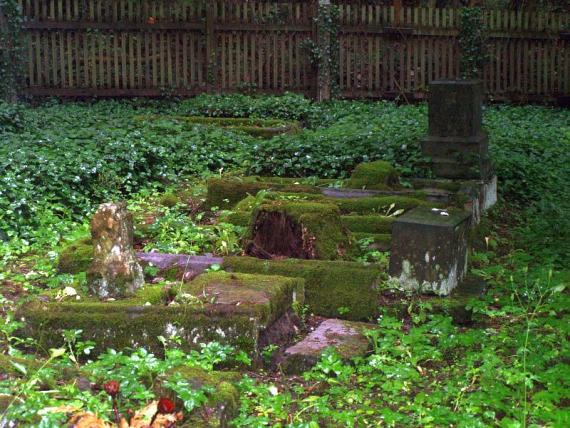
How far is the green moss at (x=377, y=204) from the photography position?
805 cm

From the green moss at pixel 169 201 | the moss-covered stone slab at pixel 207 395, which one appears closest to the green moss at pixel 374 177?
the green moss at pixel 169 201

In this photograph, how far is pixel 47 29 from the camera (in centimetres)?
1825

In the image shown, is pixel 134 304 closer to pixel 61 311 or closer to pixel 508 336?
pixel 61 311

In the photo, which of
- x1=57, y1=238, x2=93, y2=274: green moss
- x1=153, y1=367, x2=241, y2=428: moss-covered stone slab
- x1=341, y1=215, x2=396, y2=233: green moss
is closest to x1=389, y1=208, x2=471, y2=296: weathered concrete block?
x1=341, y1=215, x2=396, y2=233: green moss

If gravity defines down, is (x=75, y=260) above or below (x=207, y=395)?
above

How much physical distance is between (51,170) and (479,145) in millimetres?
4379

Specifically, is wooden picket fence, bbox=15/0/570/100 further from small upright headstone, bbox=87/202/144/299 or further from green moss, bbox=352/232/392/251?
small upright headstone, bbox=87/202/144/299

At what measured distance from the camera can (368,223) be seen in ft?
25.2

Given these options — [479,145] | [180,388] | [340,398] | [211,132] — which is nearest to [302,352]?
[340,398]

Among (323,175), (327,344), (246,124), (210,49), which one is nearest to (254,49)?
(210,49)

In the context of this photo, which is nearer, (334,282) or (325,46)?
(334,282)

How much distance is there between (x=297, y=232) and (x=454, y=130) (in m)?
3.23

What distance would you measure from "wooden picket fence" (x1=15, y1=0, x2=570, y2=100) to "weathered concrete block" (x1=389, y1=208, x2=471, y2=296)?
1235cm

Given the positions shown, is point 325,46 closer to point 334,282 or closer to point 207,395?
point 334,282
